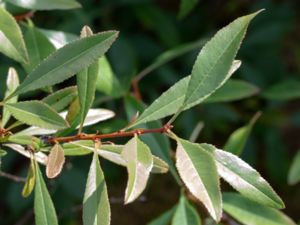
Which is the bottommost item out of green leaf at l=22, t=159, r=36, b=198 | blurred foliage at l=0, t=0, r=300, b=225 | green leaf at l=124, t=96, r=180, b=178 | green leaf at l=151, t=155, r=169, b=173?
blurred foliage at l=0, t=0, r=300, b=225

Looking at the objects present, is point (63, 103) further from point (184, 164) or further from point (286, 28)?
point (286, 28)

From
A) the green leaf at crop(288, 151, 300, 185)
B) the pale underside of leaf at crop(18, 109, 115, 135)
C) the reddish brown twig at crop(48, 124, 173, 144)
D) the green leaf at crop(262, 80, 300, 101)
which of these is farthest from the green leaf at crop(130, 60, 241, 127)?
the green leaf at crop(262, 80, 300, 101)

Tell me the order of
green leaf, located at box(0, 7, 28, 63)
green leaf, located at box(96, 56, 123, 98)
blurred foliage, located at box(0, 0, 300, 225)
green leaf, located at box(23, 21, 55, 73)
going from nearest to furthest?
green leaf, located at box(0, 7, 28, 63) < green leaf, located at box(23, 21, 55, 73) < green leaf, located at box(96, 56, 123, 98) < blurred foliage, located at box(0, 0, 300, 225)

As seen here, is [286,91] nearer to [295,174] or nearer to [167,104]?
[295,174]

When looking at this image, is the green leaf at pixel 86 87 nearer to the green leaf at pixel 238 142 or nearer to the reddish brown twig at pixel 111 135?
the reddish brown twig at pixel 111 135

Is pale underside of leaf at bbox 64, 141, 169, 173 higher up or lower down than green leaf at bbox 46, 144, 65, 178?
lower down

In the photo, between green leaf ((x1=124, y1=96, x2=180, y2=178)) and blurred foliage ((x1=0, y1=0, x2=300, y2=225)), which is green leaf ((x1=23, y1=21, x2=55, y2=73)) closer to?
green leaf ((x1=124, y1=96, x2=180, y2=178))
